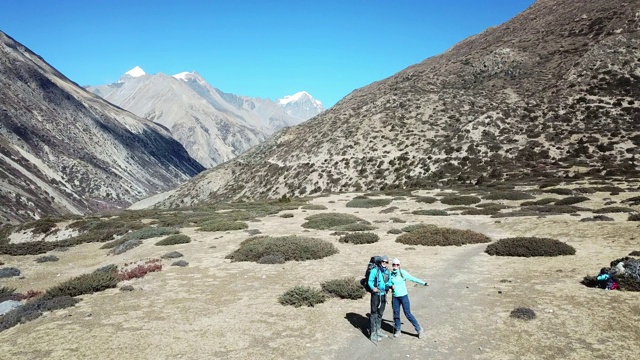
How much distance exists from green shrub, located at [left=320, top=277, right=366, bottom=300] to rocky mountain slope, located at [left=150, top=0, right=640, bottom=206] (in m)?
48.0

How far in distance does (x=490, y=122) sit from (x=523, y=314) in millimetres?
67362

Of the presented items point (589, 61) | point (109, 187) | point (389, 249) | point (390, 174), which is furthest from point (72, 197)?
point (589, 61)

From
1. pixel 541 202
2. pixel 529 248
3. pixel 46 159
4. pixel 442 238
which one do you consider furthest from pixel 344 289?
pixel 46 159

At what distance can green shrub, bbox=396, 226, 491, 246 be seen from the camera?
77.0 feet

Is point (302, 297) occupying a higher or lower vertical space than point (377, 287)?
lower

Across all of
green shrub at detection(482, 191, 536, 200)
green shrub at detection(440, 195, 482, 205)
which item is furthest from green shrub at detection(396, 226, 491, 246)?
green shrub at detection(482, 191, 536, 200)

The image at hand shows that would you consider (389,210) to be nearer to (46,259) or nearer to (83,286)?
(46,259)

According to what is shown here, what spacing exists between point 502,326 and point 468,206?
97.0 feet

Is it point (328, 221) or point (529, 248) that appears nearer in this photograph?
point (529, 248)

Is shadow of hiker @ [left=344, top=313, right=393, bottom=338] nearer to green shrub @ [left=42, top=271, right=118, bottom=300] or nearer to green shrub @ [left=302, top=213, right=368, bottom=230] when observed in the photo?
green shrub @ [left=42, top=271, right=118, bottom=300]

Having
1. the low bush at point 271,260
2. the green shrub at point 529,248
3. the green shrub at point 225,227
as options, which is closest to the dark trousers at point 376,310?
the low bush at point 271,260

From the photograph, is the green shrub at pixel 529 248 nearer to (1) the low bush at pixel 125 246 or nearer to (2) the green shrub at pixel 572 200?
(2) the green shrub at pixel 572 200

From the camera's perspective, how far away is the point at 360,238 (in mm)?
24781

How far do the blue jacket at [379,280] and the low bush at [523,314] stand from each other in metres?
4.27
